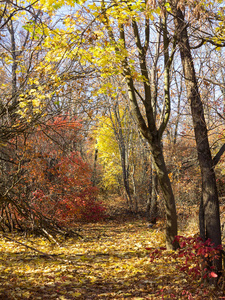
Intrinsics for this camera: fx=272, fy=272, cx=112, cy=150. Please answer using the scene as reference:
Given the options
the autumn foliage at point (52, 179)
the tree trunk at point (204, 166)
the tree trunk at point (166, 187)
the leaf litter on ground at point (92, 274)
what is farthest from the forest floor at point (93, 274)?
the autumn foliage at point (52, 179)

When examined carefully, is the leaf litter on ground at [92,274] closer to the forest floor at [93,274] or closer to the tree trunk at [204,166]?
the forest floor at [93,274]

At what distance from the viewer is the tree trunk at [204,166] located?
4434mm

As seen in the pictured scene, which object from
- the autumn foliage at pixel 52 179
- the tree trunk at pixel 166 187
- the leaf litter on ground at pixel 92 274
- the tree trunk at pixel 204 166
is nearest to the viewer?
the leaf litter on ground at pixel 92 274

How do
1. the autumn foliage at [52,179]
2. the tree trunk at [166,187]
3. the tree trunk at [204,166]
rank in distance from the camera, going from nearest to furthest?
1. the tree trunk at [204,166]
2. the tree trunk at [166,187]
3. the autumn foliage at [52,179]

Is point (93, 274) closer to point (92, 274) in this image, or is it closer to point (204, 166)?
point (92, 274)

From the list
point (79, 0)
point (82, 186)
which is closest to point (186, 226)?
point (82, 186)

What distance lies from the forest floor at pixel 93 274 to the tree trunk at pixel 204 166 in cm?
82

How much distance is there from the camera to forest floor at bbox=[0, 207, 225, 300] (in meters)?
4.07

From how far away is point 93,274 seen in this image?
201 inches

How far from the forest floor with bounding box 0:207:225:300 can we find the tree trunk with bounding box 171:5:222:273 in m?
0.82

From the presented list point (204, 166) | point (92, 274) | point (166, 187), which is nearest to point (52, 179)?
point (166, 187)

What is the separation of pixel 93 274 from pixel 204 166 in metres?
2.84

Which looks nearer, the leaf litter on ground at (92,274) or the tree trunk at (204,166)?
the leaf litter on ground at (92,274)

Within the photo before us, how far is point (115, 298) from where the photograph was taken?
13.1 feet
